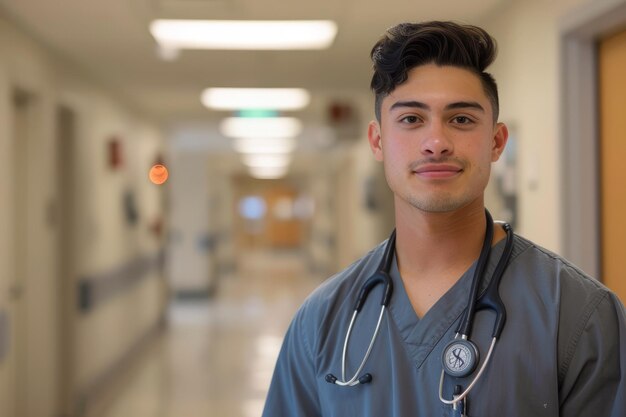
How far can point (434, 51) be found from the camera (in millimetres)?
1261

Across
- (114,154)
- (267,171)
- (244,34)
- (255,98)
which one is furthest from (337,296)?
(267,171)

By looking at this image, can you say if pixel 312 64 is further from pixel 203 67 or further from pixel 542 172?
pixel 542 172

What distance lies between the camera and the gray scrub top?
1166 mm

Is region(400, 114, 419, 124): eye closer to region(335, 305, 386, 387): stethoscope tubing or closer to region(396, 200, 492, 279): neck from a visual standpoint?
region(396, 200, 492, 279): neck

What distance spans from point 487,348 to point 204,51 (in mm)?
3927

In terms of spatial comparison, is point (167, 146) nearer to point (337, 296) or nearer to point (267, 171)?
point (337, 296)

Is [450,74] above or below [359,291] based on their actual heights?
above

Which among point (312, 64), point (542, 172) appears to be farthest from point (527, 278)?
point (312, 64)

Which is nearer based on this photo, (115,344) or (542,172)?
(542,172)

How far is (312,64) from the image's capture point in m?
5.31

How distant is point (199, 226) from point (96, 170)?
7.11 m

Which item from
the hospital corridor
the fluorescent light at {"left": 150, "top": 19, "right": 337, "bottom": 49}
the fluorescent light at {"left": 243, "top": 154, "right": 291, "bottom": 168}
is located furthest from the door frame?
the fluorescent light at {"left": 243, "top": 154, "right": 291, "bottom": 168}

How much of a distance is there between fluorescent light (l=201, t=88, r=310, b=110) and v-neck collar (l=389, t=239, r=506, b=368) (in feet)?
16.8

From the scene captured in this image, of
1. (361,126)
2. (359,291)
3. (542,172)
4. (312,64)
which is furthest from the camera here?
(361,126)
